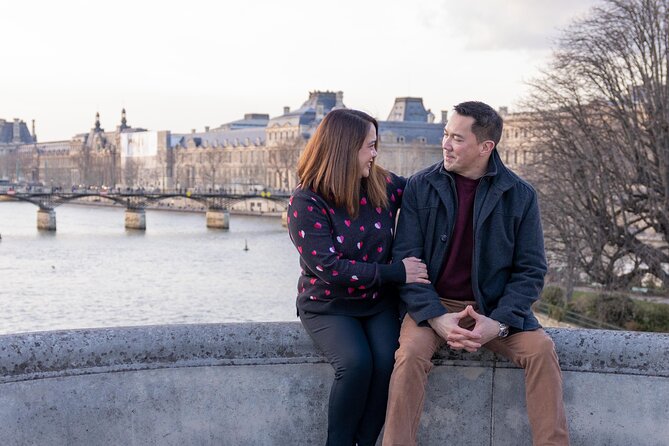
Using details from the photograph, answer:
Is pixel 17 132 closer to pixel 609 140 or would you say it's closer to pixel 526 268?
pixel 609 140

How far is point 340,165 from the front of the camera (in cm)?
314

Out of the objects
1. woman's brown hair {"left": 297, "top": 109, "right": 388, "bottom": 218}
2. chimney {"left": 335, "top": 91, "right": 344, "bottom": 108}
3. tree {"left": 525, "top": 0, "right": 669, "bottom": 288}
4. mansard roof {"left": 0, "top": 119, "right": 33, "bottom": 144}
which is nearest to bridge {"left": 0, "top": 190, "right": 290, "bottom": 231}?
chimney {"left": 335, "top": 91, "right": 344, "bottom": 108}

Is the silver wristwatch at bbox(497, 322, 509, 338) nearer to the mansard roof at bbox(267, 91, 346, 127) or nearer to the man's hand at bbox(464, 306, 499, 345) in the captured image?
the man's hand at bbox(464, 306, 499, 345)

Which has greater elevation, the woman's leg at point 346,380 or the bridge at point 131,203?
the woman's leg at point 346,380

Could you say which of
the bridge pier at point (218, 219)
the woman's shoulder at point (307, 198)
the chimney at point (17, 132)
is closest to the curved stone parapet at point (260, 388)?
the woman's shoulder at point (307, 198)

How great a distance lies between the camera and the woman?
9.71 feet

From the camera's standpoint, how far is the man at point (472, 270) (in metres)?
2.90

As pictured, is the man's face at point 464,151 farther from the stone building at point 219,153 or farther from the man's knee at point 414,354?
the stone building at point 219,153

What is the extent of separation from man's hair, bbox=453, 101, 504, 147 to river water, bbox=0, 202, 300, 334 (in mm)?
20209

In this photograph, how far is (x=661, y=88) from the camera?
17.1 metres

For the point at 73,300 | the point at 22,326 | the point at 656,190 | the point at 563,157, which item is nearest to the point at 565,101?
the point at 563,157

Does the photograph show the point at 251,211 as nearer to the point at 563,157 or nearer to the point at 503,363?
the point at 563,157

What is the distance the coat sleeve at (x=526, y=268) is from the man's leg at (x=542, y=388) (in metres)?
0.12

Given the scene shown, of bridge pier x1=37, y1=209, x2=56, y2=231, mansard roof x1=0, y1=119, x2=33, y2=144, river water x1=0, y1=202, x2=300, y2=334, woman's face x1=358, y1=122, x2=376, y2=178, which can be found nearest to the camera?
woman's face x1=358, y1=122, x2=376, y2=178
